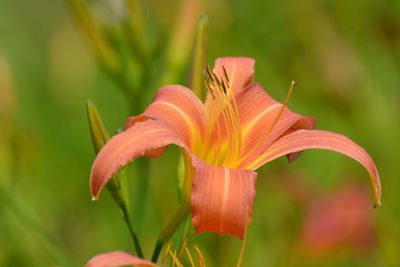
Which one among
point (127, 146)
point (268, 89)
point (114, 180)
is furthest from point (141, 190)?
point (268, 89)

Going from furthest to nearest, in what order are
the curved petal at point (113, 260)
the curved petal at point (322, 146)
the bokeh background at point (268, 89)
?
the bokeh background at point (268, 89) < the curved petal at point (322, 146) < the curved petal at point (113, 260)

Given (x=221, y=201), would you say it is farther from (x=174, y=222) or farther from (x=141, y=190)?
(x=141, y=190)

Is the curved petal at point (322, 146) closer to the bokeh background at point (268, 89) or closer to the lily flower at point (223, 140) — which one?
the lily flower at point (223, 140)

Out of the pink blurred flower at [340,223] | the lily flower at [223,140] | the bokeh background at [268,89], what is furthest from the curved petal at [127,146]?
the pink blurred flower at [340,223]

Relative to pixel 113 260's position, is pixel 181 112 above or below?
above

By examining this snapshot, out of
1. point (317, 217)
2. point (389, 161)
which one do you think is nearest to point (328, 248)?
point (317, 217)

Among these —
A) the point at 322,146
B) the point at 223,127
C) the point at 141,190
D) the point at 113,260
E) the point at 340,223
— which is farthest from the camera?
the point at 340,223

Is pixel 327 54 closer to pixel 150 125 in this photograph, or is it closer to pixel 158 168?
pixel 158 168

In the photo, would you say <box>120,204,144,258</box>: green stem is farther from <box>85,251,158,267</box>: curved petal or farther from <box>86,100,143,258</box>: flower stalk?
<box>85,251,158,267</box>: curved petal
